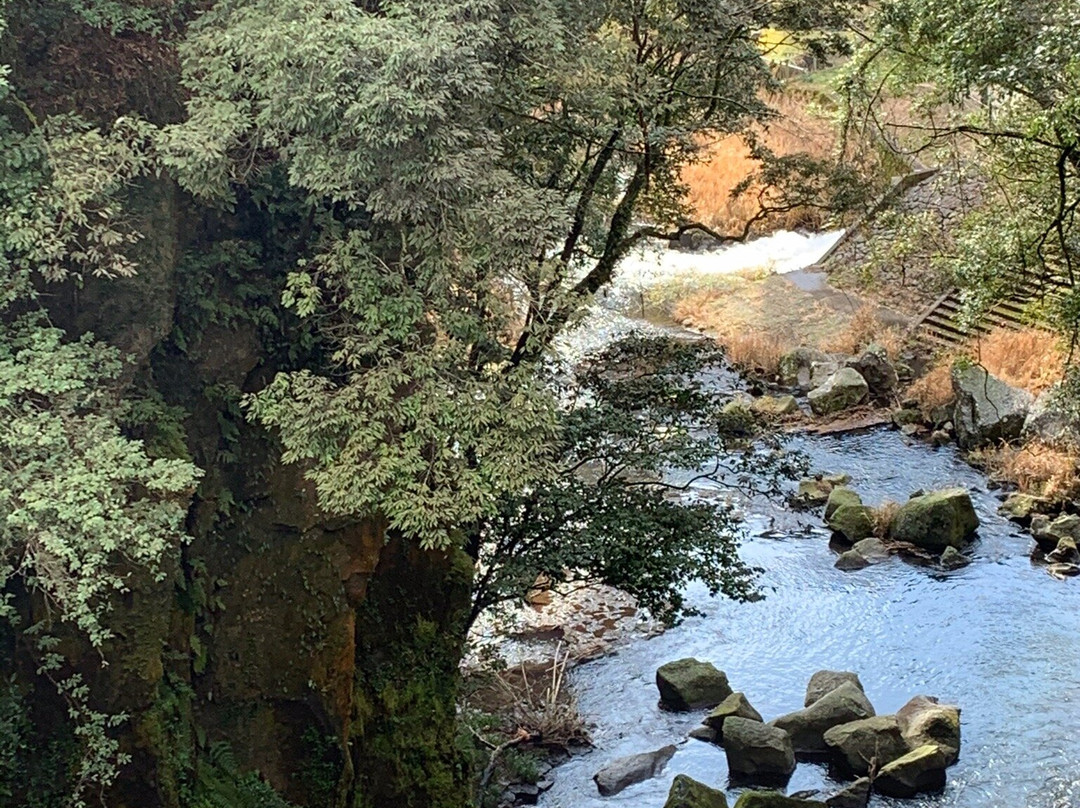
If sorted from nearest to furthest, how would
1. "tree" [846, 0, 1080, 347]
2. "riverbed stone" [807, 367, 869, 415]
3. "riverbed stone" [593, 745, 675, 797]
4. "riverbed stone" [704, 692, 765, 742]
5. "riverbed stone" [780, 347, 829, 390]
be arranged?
"tree" [846, 0, 1080, 347] < "riverbed stone" [593, 745, 675, 797] < "riverbed stone" [704, 692, 765, 742] < "riverbed stone" [807, 367, 869, 415] < "riverbed stone" [780, 347, 829, 390]

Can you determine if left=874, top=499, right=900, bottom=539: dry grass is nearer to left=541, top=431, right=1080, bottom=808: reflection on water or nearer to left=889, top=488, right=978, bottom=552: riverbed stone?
left=889, top=488, right=978, bottom=552: riverbed stone

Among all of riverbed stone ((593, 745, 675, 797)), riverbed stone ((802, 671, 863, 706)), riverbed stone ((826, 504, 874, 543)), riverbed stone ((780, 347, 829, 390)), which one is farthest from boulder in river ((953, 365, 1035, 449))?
riverbed stone ((593, 745, 675, 797))

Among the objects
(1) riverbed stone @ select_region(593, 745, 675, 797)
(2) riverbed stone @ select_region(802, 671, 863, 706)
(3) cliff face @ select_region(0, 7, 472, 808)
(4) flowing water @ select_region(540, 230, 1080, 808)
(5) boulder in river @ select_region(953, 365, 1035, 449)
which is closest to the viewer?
(3) cliff face @ select_region(0, 7, 472, 808)

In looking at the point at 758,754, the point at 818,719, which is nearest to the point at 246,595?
the point at 758,754

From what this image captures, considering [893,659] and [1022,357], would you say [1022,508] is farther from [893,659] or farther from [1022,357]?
[1022,357]

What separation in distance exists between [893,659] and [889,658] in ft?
0.17

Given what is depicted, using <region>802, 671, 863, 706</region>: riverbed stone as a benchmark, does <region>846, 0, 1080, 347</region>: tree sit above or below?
above

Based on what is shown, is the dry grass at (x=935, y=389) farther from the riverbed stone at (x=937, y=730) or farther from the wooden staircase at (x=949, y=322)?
the riverbed stone at (x=937, y=730)

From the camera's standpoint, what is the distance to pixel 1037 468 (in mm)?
18031

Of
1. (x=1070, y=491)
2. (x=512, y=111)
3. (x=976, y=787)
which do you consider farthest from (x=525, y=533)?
(x=1070, y=491)

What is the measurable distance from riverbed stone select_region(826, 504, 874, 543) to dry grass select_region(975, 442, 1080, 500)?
3110 millimetres

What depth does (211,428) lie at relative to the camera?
8.85 m

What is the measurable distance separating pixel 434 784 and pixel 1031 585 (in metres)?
10.1

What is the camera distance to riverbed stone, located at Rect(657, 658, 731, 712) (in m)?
13.4
